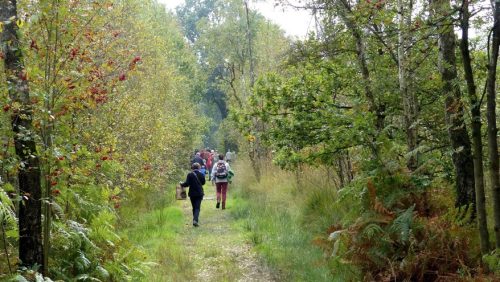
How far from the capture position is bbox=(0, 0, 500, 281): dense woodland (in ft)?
15.5

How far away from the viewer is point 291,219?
11203 millimetres

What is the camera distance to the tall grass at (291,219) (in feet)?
25.0

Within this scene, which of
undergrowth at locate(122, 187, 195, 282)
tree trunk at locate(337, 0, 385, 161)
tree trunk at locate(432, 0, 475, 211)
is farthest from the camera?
tree trunk at locate(337, 0, 385, 161)

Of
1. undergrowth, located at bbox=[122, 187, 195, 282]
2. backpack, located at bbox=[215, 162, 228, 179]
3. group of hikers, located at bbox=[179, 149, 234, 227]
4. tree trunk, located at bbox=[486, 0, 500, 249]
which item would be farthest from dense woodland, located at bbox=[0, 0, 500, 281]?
backpack, located at bbox=[215, 162, 228, 179]

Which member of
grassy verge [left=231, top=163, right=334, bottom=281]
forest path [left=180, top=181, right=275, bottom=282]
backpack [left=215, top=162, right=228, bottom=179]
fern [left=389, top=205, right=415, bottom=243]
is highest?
backpack [left=215, top=162, right=228, bottom=179]

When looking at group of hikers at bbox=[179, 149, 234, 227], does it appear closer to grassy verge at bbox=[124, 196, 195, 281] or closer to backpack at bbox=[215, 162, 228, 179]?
backpack at bbox=[215, 162, 228, 179]

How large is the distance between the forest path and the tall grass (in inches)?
9.5

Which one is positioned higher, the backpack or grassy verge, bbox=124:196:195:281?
the backpack

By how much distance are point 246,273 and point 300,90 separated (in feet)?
11.6

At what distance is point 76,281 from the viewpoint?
5.62 m

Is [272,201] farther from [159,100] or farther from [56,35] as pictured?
[56,35]

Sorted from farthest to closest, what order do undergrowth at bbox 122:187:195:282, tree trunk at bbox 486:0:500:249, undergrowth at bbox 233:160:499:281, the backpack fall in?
the backpack → undergrowth at bbox 122:187:195:282 → undergrowth at bbox 233:160:499:281 → tree trunk at bbox 486:0:500:249

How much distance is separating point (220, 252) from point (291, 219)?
2.46 metres

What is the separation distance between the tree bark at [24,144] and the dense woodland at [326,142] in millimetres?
14
